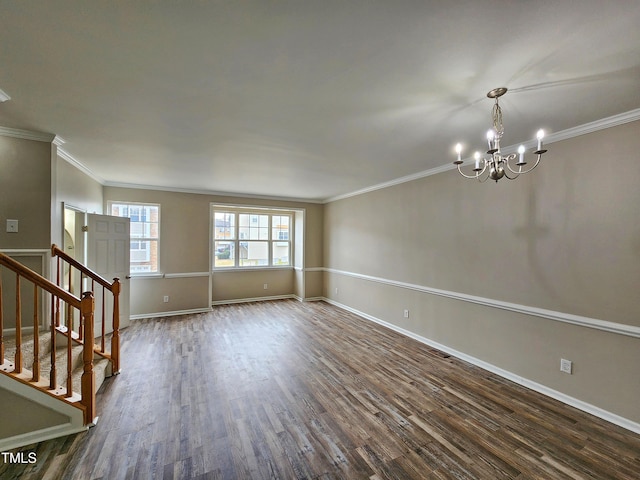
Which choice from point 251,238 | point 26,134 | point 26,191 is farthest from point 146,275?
point 26,134

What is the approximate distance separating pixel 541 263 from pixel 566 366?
3.22 feet

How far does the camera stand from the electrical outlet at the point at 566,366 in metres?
2.54

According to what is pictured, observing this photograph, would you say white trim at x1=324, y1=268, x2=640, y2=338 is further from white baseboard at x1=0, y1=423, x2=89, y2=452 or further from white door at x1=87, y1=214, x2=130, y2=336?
white door at x1=87, y1=214, x2=130, y2=336

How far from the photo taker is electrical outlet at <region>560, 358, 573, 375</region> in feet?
8.32

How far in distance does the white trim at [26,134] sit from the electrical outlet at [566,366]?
554 centimetres

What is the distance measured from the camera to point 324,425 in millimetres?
2215

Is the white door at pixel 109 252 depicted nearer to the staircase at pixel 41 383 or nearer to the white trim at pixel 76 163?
the white trim at pixel 76 163

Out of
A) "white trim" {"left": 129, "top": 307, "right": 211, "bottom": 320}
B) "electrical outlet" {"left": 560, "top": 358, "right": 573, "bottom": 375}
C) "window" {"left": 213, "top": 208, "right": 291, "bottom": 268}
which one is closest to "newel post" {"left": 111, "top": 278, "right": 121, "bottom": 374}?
"white trim" {"left": 129, "top": 307, "right": 211, "bottom": 320}

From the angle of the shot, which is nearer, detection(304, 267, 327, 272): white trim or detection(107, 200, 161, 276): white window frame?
detection(107, 200, 161, 276): white window frame

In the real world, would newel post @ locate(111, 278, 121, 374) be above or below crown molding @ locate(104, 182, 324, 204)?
below

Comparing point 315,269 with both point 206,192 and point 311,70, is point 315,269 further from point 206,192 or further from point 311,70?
point 311,70

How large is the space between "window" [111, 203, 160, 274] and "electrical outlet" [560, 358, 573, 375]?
618 centimetres

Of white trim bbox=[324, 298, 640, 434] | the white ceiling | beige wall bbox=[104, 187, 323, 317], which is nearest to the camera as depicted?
the white ceiling

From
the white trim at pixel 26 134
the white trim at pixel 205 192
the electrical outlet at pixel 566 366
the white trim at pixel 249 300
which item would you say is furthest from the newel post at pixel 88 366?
the electrical outlet at pixel 566 366
